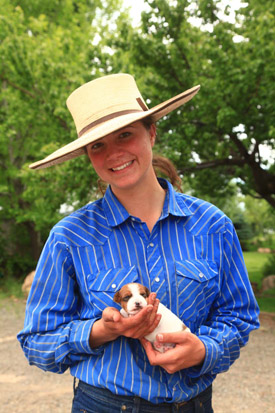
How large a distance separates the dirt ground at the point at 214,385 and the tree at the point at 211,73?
494 cm

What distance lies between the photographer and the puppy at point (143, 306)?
5.73 ft

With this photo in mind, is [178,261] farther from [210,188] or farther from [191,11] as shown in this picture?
[210,188]

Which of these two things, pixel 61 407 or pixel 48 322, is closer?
pixel 48 322

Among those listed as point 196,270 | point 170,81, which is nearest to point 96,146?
point 196,270

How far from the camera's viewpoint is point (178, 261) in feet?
6.35

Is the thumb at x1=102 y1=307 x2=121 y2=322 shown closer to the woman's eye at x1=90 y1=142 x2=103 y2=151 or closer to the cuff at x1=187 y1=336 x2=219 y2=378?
the cuff at x1=187 y1=336 x2=219 y2=378

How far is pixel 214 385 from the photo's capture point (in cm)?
750

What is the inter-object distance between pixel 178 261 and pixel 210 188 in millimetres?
13872

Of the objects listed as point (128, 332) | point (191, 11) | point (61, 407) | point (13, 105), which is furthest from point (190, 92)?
point (13, 105)

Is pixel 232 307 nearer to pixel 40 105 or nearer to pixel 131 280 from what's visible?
pixel 131 280

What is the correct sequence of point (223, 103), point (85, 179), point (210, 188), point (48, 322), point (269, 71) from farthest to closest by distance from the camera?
point (210, 188) < point (85, 179) < point (223, 103) < point (269, 71) < point (48, 322)

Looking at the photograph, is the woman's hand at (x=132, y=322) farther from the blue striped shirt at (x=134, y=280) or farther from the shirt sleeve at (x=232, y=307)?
the shirt sleeve at (x=232, y=307)

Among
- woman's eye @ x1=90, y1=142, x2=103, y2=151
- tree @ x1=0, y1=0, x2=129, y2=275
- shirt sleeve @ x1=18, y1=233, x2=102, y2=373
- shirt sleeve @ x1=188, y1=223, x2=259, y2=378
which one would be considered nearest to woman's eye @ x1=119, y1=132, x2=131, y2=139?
woman's eye @ x1=90, y1=142, x2=103, y2=151

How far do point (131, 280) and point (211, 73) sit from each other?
966cm
